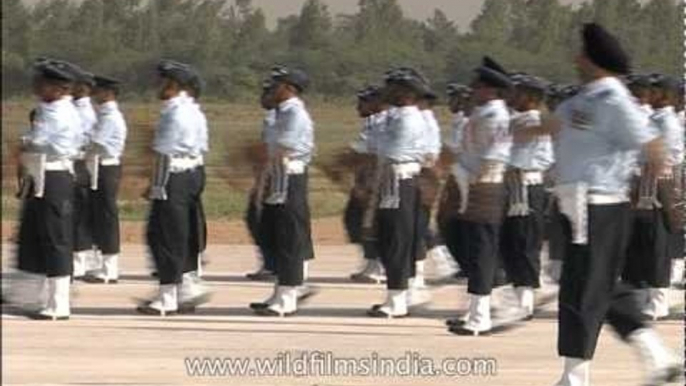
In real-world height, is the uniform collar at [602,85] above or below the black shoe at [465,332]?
above

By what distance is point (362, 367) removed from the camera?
10117mm

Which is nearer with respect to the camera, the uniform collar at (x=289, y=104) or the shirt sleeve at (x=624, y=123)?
the shirt sleeve at (x=624, y=123)

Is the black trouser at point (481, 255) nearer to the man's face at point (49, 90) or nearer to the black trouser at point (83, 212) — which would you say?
the man's face at point (49, 90)

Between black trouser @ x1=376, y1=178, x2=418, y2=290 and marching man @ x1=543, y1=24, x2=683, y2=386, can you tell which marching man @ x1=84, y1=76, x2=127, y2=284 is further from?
marching man @ x1=543, y1=24, x2=683, y2=386

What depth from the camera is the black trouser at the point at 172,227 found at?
41.5 ft

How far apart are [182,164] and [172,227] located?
0.47 meters

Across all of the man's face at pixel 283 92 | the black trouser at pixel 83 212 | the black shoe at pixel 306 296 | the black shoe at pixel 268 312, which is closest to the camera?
the man's face at pixel 283 92

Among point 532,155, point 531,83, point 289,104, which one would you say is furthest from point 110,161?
point 531,83

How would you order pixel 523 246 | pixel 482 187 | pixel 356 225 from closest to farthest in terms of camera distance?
pixel 482 187, pixel 523 246, pixel 356 225

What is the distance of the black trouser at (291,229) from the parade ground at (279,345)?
0.31 m

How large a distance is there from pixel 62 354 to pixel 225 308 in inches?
125

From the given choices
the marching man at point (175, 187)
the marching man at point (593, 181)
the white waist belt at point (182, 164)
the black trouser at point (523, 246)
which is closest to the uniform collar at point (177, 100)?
the marching man at point (175, 187)

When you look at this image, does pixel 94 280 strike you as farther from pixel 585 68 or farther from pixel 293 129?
pixel 585 68

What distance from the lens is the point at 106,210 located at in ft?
48.3
